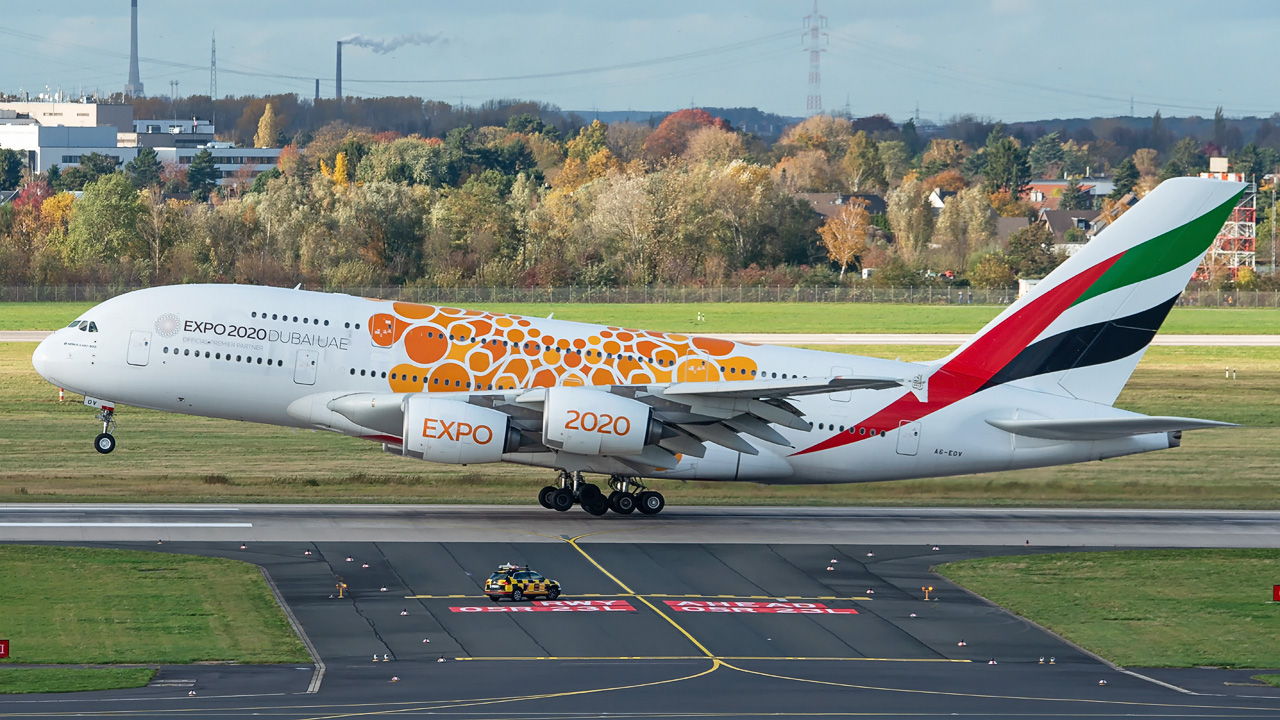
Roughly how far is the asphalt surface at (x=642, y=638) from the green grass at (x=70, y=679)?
0.45 m

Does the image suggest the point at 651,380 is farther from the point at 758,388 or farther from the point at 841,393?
the point at 841,393

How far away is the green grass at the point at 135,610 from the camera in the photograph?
25.5 m

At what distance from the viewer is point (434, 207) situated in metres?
140

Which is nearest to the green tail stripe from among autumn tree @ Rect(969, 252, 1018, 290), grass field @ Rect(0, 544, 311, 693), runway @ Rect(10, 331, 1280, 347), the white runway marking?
grass field @ Rect(0, 544, 311, 693)

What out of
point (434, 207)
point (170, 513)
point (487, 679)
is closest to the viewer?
point (487, 679)

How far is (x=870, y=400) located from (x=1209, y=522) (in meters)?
10.1

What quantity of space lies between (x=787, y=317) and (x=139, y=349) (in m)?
82.4

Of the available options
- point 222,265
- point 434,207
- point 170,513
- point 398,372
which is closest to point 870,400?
point 398,372

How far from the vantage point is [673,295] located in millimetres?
129000

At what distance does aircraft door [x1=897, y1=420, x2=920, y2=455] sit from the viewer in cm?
4038

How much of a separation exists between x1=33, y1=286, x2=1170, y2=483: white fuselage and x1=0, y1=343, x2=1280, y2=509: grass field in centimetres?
452

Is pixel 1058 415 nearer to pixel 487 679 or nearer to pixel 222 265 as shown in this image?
pixel 487 679

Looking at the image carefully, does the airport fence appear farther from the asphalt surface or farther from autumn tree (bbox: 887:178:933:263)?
the asphalt surface

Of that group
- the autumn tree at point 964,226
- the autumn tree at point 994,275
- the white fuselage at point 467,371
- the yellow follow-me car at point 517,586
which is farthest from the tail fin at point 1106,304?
the autumn tree at point 964,226
